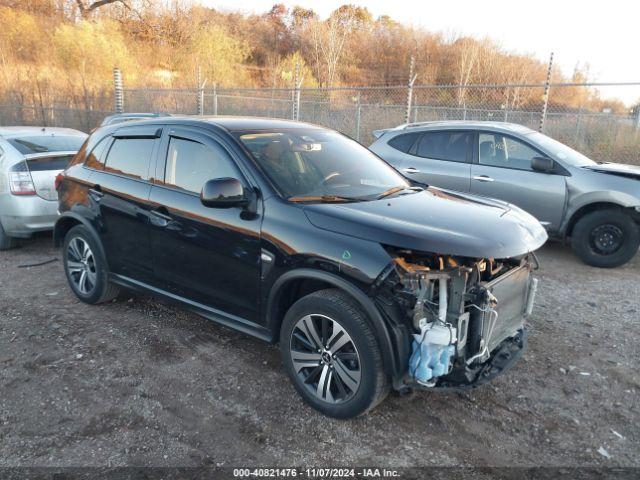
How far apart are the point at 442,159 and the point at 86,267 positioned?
194 inches

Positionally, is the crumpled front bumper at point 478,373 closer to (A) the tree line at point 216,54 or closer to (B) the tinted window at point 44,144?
(B) the tinted window at point 44,144

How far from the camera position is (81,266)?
4797 millimetres

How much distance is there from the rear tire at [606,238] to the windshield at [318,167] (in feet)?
11.1

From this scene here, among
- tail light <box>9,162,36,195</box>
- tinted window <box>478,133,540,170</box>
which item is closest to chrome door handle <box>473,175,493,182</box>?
tinted window <box>478,133,540,170</box>

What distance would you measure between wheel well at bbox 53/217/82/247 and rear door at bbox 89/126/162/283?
538mm

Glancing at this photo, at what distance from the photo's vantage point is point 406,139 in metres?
7.47

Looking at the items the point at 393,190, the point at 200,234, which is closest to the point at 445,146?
the point at 393,190

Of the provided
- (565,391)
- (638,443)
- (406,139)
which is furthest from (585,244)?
(638,443)

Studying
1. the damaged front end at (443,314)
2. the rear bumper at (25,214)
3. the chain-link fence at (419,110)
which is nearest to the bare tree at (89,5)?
the chain-link fence at (419,110)

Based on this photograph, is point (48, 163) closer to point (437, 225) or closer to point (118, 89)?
point (437, 225)

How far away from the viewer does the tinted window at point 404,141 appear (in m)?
7.42

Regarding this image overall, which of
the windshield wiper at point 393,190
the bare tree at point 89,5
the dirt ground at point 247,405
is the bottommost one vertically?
the dirt ground at point 247,405

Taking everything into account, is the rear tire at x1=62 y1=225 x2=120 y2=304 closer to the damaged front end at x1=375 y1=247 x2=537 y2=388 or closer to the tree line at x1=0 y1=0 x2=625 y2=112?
the damaged front end at x1=375 y1=247 x2=537 y2=388

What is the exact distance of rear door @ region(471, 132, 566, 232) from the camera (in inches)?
251
